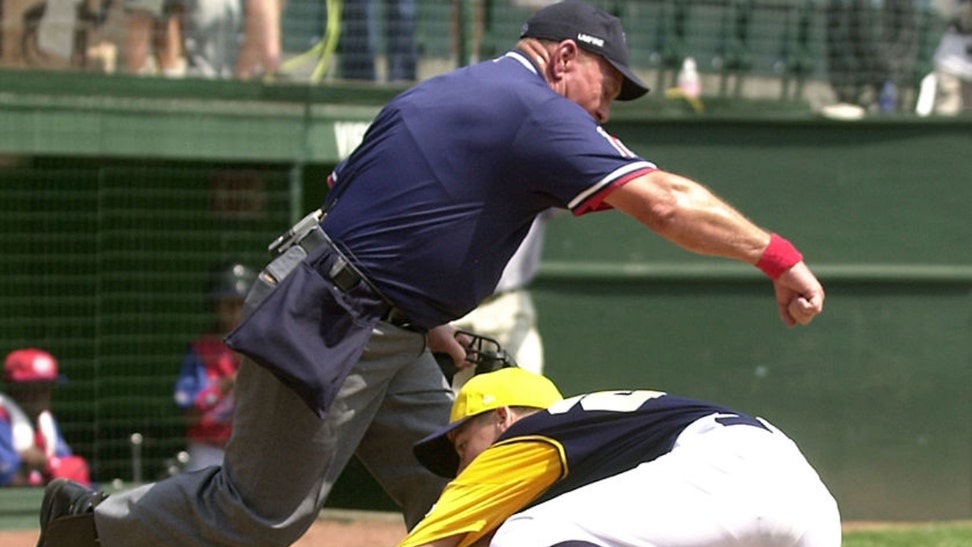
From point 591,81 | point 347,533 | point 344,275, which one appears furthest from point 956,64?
point 344,275

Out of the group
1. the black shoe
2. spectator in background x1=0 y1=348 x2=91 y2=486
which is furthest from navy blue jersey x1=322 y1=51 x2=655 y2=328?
spectator in background x1=0 y1=348 x2=91 y2=486

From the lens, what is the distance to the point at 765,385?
8.27 m

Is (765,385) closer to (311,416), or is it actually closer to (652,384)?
(652,384)

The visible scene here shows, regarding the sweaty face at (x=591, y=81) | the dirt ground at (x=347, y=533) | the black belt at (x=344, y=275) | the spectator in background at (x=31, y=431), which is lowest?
the dirt ground at (x=347, y=533)

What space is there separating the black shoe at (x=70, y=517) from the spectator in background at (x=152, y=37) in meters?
3.41

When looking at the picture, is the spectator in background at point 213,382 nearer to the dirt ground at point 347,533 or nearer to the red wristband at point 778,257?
the dirt ground at point 347,533

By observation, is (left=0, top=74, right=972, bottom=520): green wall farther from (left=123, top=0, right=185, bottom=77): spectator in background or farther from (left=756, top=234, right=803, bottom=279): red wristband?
(left=756, top=234, right=803, bottom=279): red wristband

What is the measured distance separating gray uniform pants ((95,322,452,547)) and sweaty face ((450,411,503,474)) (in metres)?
0.27

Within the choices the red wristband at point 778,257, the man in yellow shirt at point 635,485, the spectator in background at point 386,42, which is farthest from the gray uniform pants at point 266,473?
the spectator in background at point 386,42

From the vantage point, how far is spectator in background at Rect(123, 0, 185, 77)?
7.71 m

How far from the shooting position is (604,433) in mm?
3947

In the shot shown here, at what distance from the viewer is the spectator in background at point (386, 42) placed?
805cm

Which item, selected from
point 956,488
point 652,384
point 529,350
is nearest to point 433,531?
point 529,350

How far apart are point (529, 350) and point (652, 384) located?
2.59 feet
